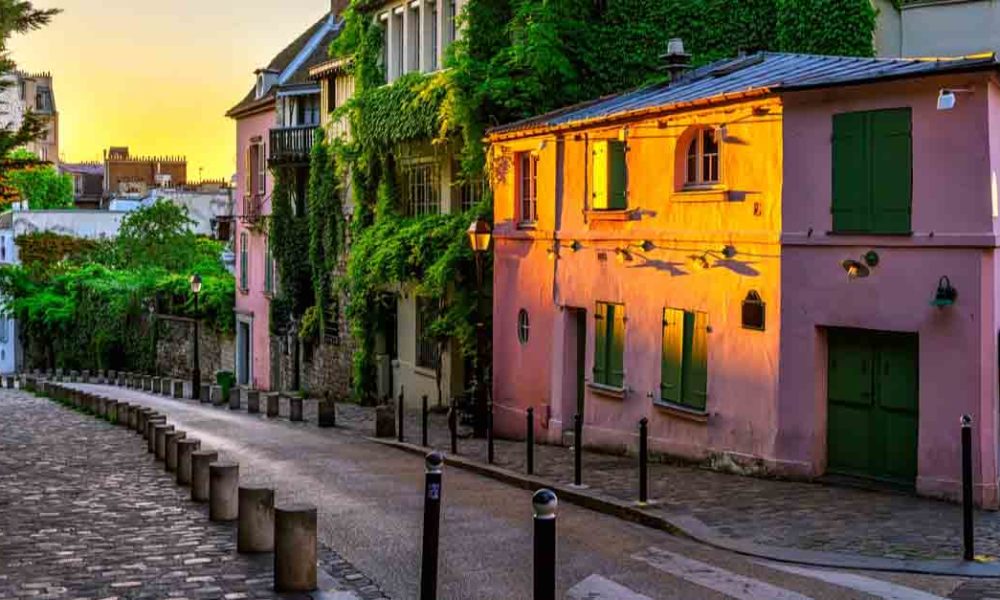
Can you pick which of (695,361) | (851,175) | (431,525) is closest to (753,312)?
(695,361)

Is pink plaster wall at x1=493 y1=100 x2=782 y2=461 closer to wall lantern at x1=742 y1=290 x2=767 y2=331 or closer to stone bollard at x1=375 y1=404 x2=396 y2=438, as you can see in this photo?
wall lantern at x1=742 y1=290 x2=767 y2=331

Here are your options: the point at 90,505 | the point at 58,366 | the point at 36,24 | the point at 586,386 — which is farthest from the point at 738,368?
the point at 58,366

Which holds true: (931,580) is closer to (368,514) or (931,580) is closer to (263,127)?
(368,514)

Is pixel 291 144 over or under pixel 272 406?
over

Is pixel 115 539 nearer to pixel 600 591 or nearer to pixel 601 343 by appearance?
pixel 600 591

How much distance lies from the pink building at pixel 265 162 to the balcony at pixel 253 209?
0.11 feet

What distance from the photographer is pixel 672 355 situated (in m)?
18.2

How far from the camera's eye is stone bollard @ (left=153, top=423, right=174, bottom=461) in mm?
18103

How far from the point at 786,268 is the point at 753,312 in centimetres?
80

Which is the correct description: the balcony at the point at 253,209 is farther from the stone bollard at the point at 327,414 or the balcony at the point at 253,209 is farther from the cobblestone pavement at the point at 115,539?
the cobblestone pavement at the point at 115,539

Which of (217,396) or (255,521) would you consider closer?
(255,521)

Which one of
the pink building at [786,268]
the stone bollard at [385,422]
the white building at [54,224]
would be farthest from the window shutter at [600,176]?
the white building at [54,224]

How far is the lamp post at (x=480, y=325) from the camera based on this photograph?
2164cm

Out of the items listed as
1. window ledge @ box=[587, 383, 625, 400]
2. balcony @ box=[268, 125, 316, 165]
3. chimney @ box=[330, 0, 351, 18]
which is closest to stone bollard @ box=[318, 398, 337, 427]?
window ledge @ box=[587, 383, 625, 400]
